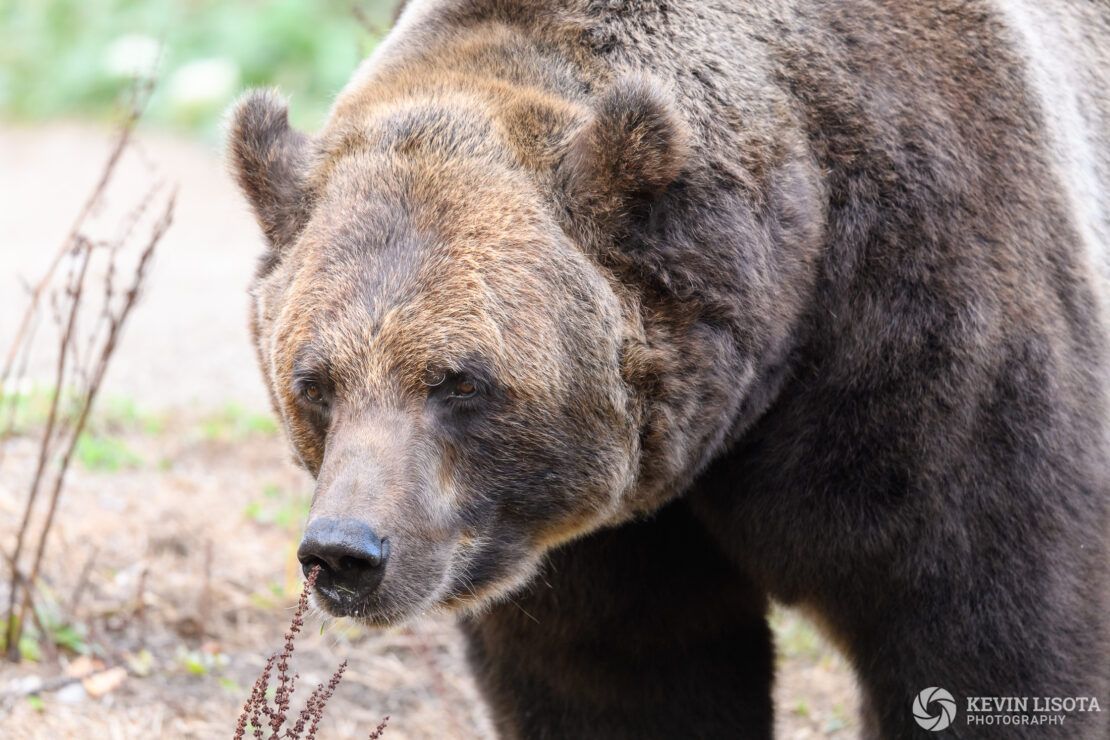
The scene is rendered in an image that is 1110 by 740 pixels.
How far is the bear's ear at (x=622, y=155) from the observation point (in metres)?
3.38

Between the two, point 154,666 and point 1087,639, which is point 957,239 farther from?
point 154,666

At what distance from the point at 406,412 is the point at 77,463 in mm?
5031

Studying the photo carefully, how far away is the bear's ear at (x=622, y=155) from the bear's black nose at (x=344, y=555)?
1023 millimetres

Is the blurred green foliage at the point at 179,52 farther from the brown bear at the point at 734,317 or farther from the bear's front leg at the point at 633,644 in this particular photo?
the brown bear at the point at 734,317

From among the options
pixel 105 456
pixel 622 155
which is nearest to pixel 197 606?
pixel 105 456

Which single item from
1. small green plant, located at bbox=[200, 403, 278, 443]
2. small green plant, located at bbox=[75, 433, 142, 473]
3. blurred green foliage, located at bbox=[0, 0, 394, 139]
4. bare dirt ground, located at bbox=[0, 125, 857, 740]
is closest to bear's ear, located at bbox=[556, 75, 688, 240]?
bare dirt ground, located at bbox=[0, 125, 857, 740]

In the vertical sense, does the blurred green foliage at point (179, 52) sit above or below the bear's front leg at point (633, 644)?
below

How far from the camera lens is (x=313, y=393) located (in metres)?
3.45

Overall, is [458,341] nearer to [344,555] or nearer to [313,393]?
[313,393]

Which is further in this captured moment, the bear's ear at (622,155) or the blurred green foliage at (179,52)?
the blurred green foliage at (179,52)

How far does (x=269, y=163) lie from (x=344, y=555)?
1.26 m

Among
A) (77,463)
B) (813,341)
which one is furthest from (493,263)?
(77,463)

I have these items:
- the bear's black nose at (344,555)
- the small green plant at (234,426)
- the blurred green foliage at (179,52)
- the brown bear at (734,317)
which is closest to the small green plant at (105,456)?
the small green plant at (234,426)

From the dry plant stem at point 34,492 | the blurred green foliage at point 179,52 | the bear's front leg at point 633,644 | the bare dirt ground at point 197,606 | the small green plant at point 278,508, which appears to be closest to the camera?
the bear's front leg at point 633,644
